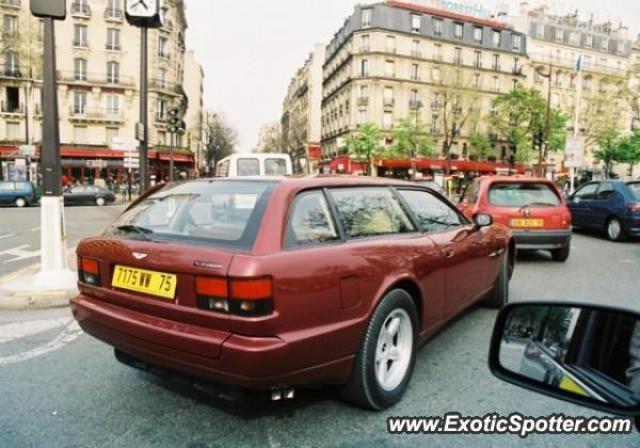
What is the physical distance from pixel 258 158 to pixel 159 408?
556 inches

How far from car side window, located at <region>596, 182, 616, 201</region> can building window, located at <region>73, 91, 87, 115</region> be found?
45.3 m

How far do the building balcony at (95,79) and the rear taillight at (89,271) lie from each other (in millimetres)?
47956

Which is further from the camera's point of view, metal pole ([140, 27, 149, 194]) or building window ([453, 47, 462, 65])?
building window ([453, 47, 462, 65])

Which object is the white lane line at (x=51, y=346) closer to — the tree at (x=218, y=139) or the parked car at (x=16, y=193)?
the parked car at (x=16, y=193)

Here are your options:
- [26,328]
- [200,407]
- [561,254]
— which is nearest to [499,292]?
[200,407]

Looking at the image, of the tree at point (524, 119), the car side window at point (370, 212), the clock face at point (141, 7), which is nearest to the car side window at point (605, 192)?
the car side window at point (370, 212)

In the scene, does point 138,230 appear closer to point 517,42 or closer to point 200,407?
point 200,407

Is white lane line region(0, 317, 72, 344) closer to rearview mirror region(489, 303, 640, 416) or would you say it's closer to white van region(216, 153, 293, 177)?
rearview mirror region(489, 303, 640, 416)

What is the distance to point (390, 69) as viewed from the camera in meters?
58.3

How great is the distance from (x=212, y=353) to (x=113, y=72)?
50.0m

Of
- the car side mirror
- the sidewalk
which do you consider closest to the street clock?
the sidewalk

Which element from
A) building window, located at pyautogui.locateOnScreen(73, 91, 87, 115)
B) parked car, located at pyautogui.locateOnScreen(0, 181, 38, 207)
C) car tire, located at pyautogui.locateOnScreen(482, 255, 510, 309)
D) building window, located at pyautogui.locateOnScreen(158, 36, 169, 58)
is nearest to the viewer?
car tire, located at pyautogui.locateOnScreen(482, 255, 510, 309)

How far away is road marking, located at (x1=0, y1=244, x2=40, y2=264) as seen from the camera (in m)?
8.91

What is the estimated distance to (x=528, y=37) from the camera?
66.4m
